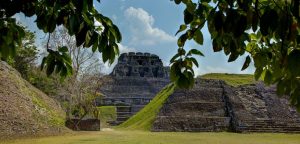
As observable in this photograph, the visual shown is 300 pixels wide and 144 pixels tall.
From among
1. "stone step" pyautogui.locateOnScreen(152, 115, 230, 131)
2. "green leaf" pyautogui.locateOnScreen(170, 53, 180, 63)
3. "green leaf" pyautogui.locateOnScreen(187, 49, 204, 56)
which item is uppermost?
"green leaf" pyautogui.locateOnScreen(187, 49, 204, 56)

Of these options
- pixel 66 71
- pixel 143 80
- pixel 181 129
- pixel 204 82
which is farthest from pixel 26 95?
pixel 143 80

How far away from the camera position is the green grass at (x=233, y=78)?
3728 centimetres

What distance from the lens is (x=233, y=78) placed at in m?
39.7

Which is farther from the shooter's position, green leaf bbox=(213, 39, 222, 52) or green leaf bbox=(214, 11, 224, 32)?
green leaf bbox=(213, 39, 222, 52)

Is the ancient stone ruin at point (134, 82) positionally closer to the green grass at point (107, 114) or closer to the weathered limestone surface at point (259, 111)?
the green grass at point (107, 114)

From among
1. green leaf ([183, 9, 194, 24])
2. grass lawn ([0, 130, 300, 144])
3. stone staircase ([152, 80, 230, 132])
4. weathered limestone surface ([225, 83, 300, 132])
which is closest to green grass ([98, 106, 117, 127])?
stone staircase ([152, 80, 230, 132])

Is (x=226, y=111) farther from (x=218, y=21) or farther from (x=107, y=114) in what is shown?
(x=218, y=21)

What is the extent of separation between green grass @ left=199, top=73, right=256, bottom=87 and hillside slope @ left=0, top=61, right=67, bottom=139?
61.7ft

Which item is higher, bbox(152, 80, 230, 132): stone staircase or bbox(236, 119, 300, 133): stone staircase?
bbox(152, 80, 230, 132): stone staircase

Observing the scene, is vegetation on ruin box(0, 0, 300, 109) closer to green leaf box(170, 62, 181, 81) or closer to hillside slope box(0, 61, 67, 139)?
green leaf box(170, 62, 181, 81)

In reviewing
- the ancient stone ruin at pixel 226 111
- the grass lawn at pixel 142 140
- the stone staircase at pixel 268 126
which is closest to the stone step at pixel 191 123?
the ancient stone ruin at pixel 226 111

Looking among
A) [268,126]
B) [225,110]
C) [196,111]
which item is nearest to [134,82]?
[196,111]

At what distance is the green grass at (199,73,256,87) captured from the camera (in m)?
37.3

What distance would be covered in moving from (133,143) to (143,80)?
130ft
